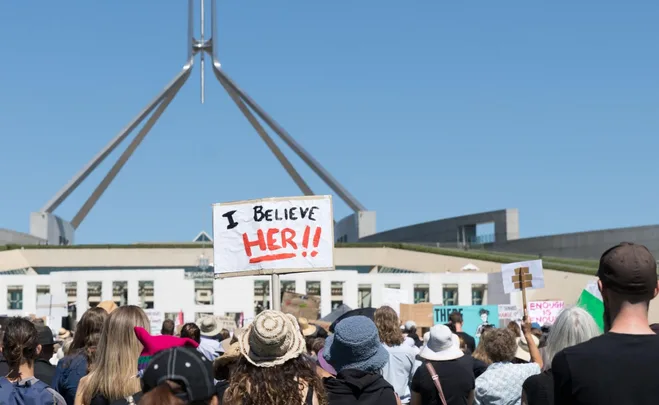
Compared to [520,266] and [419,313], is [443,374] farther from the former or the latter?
[419,313]

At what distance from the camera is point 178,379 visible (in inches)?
110

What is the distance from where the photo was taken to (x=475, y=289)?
34.0 meters

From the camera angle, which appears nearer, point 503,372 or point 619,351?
point 619,351

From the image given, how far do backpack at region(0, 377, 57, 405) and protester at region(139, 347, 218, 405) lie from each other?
153cm

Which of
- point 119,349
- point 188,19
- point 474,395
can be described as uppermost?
point 188,19

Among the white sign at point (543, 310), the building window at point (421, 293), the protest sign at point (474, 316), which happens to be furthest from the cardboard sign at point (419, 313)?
the building window at point (421, 293)

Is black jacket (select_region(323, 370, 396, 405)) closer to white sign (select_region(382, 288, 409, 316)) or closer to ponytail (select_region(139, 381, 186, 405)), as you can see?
ponytail (select_region(139, 381, 186, 405))

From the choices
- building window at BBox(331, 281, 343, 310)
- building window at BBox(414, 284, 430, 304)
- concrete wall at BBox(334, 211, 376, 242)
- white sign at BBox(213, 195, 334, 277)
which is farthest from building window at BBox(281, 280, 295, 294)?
concrete wall at BBox(334, 211, 376, 242)

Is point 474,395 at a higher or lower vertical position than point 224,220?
lower

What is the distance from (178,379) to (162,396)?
0.20 feet

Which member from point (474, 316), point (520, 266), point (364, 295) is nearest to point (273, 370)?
point (520, 266)

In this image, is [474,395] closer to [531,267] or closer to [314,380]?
[314,380]

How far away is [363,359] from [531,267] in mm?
11476

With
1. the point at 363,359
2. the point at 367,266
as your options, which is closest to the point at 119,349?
the point at 363,359
